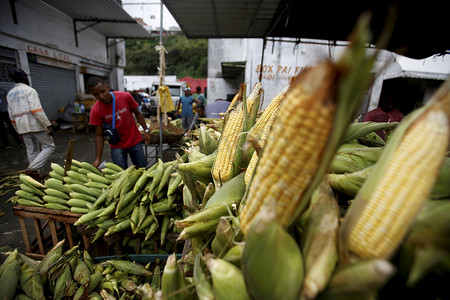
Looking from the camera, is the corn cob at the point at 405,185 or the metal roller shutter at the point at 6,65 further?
the metal roller shutter at the point at 6,65

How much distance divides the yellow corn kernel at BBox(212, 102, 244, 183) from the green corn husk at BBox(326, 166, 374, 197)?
55cm

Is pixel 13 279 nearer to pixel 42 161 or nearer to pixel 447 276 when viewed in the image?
pixel 447 276

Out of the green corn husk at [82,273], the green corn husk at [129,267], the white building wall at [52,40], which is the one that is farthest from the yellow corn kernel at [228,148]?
the white building wall at [52,40]

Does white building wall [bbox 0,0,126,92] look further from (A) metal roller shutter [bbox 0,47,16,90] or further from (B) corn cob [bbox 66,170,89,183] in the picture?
(B) corn cob [bbox 66,170,89,183]

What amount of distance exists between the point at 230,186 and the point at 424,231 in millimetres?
750

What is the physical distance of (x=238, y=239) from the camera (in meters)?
0.82

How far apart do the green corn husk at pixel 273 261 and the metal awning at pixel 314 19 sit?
46.2 inches

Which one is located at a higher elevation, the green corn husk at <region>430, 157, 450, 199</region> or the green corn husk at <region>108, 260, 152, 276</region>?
the green corn husk at <region>430, 157, 450, 199</region>

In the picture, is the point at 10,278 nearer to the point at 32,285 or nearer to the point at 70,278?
the point at 32,285

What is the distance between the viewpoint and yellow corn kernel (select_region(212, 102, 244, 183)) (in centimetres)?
127

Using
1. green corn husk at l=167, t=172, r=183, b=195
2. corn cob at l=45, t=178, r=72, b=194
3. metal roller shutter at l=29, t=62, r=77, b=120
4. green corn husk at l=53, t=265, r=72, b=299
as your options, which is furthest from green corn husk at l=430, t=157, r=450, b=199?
metal roller shutter at l=29, t=62, r=77, b=120

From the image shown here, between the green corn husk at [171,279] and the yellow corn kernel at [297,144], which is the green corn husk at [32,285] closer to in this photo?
the green corn husk at [171,279]

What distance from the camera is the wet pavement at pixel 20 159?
3.10 metres

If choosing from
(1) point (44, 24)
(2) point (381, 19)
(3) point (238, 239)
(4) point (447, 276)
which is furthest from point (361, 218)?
(1) point (44, 24)
